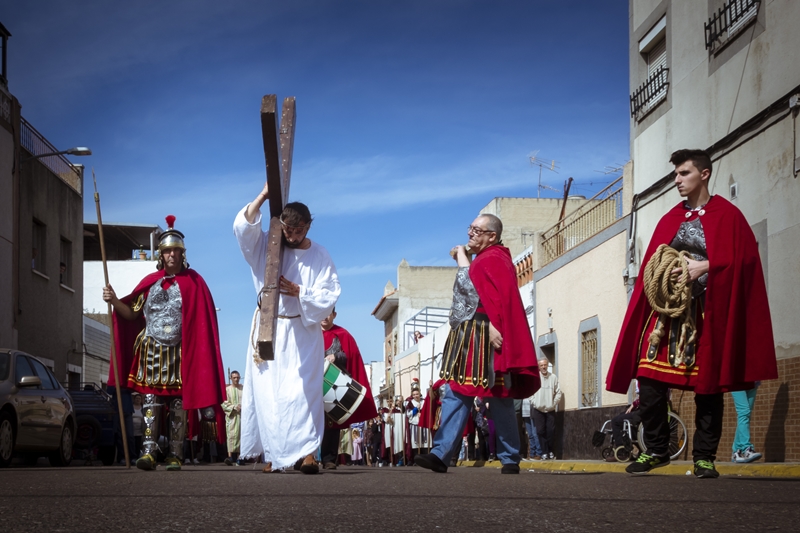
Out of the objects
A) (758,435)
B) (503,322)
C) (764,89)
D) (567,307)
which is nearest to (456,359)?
(503,322)

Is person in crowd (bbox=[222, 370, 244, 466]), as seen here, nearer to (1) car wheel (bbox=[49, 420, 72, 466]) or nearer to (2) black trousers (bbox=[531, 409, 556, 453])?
(2) black trousers (bbox=[531, 409, 556, 453])

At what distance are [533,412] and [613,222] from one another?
353 cm

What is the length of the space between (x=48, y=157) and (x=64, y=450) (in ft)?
49.3

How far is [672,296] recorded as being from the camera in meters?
7.48

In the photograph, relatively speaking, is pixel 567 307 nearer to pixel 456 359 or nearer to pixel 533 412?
pixel 533 412

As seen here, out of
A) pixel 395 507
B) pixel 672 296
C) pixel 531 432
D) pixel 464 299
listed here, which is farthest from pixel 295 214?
pixel 531 432

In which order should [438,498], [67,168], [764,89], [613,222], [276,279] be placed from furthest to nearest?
1. [67,168]
2. [613,222]
3. [764,89]
4. [276,279]
5. [438,498]

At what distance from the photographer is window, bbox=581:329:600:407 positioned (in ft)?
65.7

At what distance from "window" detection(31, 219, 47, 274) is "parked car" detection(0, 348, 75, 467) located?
1313cm

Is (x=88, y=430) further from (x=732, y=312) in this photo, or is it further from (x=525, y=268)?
(x=732, y=312)

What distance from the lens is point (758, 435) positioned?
1217 cm

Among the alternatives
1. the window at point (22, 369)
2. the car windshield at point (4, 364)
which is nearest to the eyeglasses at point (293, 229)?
the car windshield at point (4, 364)

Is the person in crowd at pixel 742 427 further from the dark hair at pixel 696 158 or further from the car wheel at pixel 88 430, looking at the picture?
the car wheel at pixel 88 430

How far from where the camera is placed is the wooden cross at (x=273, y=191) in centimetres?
816
